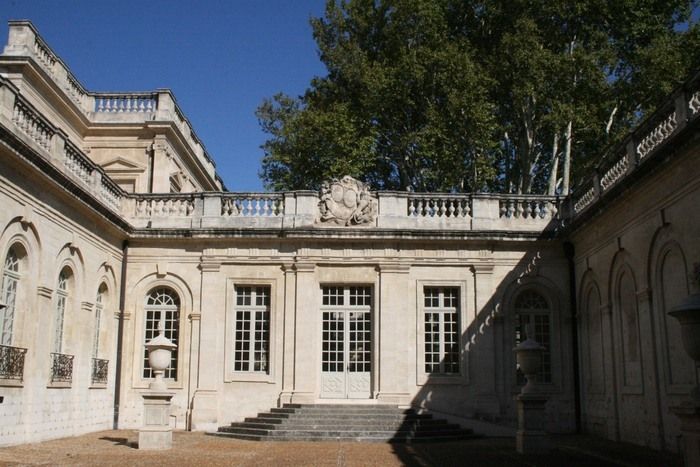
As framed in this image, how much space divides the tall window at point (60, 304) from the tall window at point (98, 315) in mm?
1373

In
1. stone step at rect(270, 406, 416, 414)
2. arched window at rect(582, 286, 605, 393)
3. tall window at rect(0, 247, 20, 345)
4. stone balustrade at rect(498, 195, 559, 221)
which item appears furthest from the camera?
stone balustrade at rect(498, 195, 559, 221)

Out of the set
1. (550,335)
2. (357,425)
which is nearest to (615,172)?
(550,335)

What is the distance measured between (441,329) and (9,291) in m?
9.24

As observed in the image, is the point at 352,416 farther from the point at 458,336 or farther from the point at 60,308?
the point at 60,308

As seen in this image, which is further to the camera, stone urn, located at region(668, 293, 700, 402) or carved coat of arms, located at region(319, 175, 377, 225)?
carved coat of arms, located at region(319, 175, 377, 225)

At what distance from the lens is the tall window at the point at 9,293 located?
1285 cm

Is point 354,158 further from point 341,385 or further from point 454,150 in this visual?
point 341,385

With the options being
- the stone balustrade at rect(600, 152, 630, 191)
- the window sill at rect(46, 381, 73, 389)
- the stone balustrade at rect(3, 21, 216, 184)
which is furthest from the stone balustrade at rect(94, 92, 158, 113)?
the stone balustrade at rect(600, 152, 630, 191)

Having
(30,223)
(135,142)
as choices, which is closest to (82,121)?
(135,142)

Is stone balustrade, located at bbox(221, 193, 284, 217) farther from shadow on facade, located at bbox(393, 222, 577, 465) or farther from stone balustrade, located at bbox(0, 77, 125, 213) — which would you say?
shadow on facade, located at bbox(393, 222, 577, 465)

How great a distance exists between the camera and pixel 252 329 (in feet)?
59.5

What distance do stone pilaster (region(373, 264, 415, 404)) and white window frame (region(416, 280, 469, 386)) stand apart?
0.23m

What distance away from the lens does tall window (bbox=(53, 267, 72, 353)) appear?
1491 centimetres

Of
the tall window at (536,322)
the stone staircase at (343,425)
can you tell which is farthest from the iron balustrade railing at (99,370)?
the tall window at (536,322)
